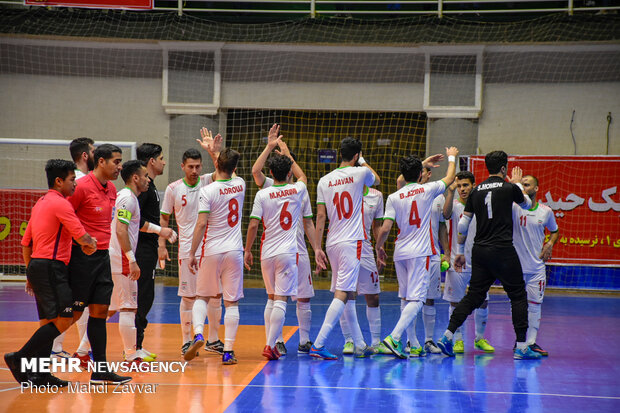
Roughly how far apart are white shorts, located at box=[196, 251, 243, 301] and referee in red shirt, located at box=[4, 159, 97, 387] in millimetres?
1632

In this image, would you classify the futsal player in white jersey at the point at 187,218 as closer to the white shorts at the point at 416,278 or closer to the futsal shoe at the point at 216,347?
the futsal shoe at the point at 216,347

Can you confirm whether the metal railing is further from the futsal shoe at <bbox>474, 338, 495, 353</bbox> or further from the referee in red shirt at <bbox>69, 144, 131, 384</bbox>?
the referee in red shirt at <bbox>69, 144, 131, 384</bbox>

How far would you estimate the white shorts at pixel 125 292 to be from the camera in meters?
6.81

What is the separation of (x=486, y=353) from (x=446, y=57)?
30.5 ft

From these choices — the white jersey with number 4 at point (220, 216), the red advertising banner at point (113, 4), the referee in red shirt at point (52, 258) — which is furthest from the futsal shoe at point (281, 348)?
the red advertising banner at point (113, 4)

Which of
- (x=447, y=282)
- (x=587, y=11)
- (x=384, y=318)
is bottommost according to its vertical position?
(x=384, y=318)

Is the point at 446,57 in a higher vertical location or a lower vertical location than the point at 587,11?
lower

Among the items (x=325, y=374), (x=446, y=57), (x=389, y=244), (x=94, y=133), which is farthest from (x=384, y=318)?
(x=94, y=133)

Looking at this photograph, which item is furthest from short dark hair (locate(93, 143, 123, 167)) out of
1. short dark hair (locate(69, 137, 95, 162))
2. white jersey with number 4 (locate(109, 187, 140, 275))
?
short dark hair (locate(69, 137, 95, 162))

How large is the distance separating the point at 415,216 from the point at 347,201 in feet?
2.56

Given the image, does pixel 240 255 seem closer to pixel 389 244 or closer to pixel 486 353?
pixel 486 353

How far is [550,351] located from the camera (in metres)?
8.25

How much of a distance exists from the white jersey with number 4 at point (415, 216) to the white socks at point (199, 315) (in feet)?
7.30

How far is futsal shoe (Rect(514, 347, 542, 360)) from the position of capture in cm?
765
